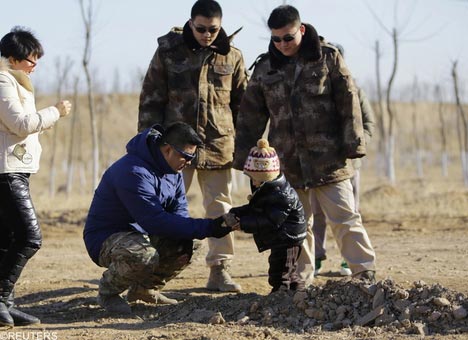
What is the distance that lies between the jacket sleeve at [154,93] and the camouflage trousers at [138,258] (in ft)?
4.79

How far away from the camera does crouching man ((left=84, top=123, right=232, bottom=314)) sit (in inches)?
201

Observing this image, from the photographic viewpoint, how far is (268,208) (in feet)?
16.8

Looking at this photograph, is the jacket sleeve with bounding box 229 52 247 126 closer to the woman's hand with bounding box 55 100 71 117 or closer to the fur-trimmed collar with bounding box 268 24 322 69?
the fur-trimmed collar with bounding box 268 24 322 69

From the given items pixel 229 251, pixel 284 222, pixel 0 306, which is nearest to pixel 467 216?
pixel 229 251

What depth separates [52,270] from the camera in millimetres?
8336

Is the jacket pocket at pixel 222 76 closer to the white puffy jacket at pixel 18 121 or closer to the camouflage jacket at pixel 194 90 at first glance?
the camouflage jacket at pixel 194 90

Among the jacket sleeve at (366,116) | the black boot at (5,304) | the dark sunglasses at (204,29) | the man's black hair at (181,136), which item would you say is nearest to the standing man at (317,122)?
the dark sunglasses at (204,29)

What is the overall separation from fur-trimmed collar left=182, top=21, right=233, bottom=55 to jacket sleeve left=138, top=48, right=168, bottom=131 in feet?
0.94

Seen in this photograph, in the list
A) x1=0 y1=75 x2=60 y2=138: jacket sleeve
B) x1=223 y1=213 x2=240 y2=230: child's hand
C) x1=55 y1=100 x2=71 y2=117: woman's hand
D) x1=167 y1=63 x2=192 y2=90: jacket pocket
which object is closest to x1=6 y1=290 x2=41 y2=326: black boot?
x1=0 y1=75 x2=60 y2=138: jacket sleeve

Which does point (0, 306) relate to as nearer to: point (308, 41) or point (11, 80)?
point (11, 80)

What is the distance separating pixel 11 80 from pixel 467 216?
30.4ft

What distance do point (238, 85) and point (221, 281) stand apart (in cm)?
174

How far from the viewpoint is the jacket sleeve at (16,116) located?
4.90m

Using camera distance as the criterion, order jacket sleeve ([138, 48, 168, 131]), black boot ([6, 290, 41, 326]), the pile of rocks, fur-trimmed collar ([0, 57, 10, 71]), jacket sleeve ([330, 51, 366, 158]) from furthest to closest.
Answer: jacket sleeve ([138, 48, 168, 131])
jacket sleeve ([330, 51, 366, 158])
black boot ([6, 290, 41, 326])
fur-trimmed collar ([0, 57, 10, 71])
the pile of rocks
